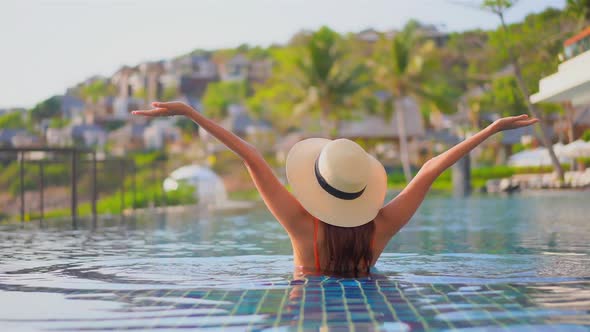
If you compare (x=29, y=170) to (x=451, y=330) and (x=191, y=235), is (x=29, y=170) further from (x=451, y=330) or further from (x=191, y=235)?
(x=451, y=330)

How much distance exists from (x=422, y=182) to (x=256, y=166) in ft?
3.68

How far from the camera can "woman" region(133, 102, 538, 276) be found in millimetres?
5215

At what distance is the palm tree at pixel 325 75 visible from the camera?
49.8 metres

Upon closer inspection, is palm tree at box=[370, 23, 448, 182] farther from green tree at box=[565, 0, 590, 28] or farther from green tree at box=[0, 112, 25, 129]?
green tree at box=[0, 112, 25, 129]

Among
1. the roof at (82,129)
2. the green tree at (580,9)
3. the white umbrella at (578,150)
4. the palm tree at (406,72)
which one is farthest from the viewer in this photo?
the roof at (82,129)

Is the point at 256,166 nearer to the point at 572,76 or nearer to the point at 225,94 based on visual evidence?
the point at 572,76

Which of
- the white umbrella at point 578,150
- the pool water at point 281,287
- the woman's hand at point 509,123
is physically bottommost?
the pool water at point 281,287

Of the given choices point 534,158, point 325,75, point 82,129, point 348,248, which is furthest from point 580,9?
point 82,129

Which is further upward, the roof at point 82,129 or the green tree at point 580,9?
the roof at point 82,129

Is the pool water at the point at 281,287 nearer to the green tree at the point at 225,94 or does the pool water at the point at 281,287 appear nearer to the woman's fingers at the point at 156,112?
the woman's fingers at the point at 156,112

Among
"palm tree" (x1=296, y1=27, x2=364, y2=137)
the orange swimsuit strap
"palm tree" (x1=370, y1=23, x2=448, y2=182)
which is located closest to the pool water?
the orange swimsuit strap

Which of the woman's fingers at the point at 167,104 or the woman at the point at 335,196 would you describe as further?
the woman at the point at 335,196

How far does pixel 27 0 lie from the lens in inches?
4444

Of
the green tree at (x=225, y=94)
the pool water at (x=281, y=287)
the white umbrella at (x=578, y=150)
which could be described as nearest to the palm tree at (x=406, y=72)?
the white umbrella at (x=578, y=150)
